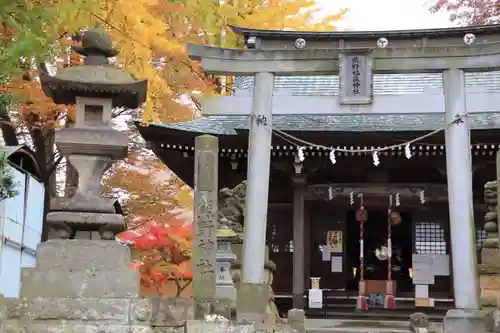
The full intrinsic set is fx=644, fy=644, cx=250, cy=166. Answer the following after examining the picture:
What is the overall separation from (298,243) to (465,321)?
5.42 meters

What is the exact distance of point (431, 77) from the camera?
1816cm

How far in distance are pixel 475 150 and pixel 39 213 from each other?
1156 cm

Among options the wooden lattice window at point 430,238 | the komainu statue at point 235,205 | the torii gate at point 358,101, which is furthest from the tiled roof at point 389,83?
the torii gate at point 358,101

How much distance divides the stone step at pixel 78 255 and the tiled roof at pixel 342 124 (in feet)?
25.5

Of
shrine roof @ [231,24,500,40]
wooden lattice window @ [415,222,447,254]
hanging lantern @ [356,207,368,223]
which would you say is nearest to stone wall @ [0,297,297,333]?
shrine roof @ [231,24,500,40]

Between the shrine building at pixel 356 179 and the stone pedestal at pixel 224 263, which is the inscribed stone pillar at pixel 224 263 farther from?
the shrine building at pixel 356 179

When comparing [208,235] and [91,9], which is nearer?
[91,9]

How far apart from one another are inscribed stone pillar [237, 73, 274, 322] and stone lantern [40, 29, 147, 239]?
429 centimetres

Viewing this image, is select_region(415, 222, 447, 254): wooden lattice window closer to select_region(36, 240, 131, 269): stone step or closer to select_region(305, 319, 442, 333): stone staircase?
select_region(305, 319, 442, 333): stone staircase

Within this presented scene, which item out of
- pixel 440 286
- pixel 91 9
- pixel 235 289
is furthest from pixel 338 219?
pixel 91 9

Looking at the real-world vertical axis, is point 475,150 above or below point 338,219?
above

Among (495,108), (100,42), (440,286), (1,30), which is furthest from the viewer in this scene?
(440,286)

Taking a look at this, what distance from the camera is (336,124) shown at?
16078mm

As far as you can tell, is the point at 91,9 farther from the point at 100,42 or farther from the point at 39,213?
the point at 39,213
